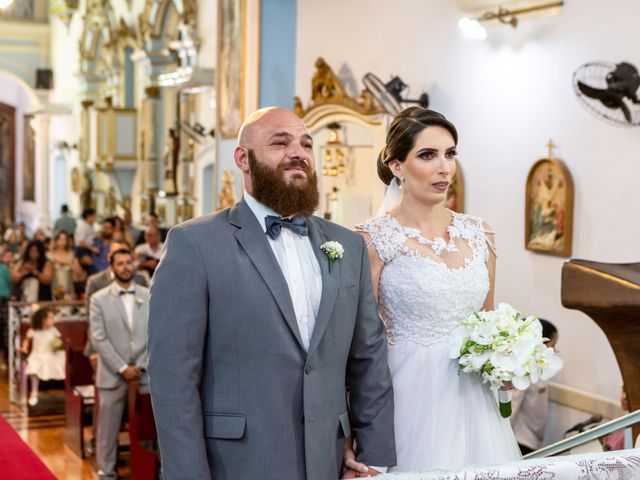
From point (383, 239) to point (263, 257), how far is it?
0.80 meters

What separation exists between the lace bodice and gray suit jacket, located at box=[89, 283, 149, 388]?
4.94 m

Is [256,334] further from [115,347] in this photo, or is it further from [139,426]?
[115,347]

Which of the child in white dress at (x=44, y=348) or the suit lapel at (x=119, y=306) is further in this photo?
the child in white dress at (x=44, y=348)

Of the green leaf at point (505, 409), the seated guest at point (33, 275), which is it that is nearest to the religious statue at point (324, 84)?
the seated guest at point (33, 275)

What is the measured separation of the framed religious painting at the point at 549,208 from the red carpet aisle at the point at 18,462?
13.5 feet

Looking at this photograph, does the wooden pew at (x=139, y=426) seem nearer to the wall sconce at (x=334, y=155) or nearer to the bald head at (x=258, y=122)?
the wall sconce at (x=334, y=155)

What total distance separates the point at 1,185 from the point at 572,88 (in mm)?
25622

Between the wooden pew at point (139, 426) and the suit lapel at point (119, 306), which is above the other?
the suit lapel at point (119, 306)

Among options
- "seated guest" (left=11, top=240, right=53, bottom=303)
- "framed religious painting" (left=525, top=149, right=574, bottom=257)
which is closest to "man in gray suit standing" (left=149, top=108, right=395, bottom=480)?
"framed religious painting" (left=525, top=149, right=574, bottom=257)

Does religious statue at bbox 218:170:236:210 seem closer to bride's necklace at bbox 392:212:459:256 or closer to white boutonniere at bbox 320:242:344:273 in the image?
bride's necklace at bbox 392:212:459:256

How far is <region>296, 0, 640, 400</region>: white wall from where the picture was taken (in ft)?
22.9

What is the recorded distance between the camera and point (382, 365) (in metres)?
3.35

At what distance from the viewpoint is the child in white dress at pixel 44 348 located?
35.5 feet

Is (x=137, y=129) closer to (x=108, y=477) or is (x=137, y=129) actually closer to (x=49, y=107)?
(x=49, y=107)
